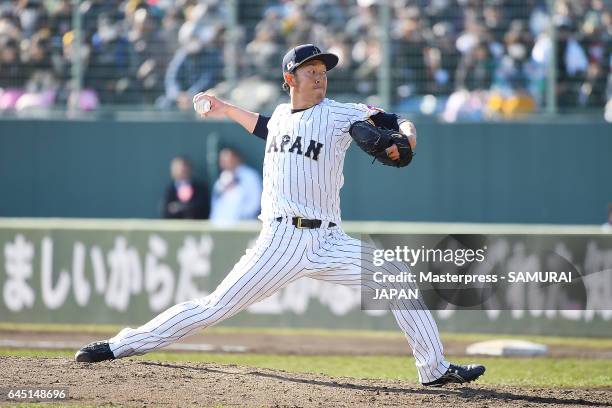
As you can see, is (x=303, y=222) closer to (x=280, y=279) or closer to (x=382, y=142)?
(x=280, y=279)

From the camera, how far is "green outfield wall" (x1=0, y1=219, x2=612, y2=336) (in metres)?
11.6

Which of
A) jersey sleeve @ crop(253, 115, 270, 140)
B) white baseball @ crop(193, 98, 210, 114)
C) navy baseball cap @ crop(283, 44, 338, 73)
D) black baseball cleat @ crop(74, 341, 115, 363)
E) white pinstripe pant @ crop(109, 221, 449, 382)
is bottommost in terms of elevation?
black baseball cleat @ crop(74, 341, 115, 363)

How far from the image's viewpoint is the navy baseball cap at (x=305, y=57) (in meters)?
6.52

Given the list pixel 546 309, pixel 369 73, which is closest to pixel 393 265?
pixel 546 309

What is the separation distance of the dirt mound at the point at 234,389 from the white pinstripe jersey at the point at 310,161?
1065mm

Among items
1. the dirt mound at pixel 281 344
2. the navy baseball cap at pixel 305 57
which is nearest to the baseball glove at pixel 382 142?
the navy baseball cap at pixel 305 57

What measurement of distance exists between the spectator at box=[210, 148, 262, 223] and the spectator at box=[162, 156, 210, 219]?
0.67 ft

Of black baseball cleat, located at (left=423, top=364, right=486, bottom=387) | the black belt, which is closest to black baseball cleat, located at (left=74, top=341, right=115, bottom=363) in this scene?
the black belt

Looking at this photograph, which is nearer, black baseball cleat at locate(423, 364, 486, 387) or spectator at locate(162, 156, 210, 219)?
black baseball cleat at locate(423, 364, 486, 387)

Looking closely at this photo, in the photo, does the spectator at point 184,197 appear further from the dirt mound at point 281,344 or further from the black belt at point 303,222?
the black belt at point 303,222

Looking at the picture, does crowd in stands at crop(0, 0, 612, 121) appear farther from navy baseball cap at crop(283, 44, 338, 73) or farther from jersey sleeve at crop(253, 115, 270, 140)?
navy baseball cap at crop(283, 44, 338, 73)

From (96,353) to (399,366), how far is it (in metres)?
3.53

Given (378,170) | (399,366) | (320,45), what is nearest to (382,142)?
(399,366)

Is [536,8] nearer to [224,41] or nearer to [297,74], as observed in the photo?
[224,41]
